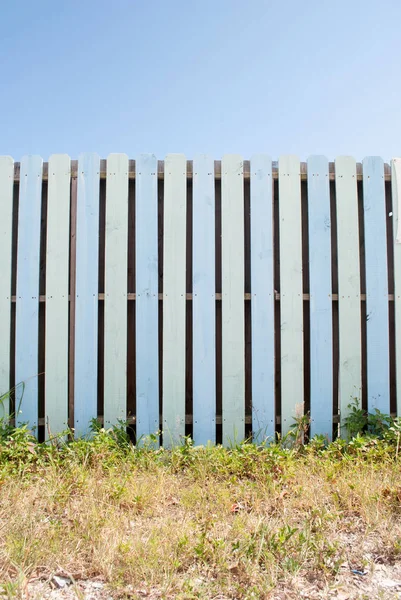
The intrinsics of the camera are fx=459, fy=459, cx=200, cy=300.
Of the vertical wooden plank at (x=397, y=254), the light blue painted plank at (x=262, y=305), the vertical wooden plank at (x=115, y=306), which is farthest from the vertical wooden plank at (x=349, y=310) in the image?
the vertical wooden plank at (x=115, y=306)

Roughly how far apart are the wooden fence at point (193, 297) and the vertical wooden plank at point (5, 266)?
0.04ft

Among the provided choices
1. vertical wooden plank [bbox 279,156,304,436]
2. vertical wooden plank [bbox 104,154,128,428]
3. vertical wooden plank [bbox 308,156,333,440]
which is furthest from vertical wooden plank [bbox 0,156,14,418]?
vertical wooden plank [bbox 308,156,333,440]

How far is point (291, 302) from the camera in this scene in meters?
3.88

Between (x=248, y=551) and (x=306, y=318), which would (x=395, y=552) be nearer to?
(x=248, y=551)

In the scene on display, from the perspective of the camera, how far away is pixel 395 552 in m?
2.38

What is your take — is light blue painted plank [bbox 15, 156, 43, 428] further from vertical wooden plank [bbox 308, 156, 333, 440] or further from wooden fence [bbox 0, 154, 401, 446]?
vertical wooden plank [bbox 308, 156, 333, 440]

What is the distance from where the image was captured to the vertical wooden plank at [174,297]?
379 centimetres

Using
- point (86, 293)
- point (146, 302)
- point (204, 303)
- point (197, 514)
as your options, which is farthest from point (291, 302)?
point (197, 514)

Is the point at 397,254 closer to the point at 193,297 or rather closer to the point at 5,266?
the point at 193,297

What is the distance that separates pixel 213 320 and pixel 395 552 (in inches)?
81.0

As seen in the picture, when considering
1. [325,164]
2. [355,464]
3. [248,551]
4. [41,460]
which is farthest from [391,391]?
[41,460]

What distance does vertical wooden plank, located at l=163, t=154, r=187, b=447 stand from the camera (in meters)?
3.79

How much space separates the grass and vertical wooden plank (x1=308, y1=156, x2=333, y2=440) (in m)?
0.31

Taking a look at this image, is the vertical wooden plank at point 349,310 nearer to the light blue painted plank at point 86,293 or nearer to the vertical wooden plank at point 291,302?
the vertical wooden plank at point 291,302
